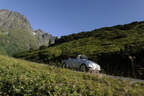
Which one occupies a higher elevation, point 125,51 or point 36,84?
point 125,51

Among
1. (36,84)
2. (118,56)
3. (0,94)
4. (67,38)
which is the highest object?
(67,38)

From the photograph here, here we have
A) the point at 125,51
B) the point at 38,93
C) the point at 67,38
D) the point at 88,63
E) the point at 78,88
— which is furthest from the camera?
the point at 67,38

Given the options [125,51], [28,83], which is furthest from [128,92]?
[125,51]

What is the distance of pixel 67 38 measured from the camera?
71.2 metres

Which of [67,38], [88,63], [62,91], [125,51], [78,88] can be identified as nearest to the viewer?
[62,91]

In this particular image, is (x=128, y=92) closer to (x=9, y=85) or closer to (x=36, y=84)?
(x=36, y=84)

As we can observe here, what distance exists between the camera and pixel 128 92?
3500 millimetres

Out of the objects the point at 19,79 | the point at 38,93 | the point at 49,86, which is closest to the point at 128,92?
the point at 49,86

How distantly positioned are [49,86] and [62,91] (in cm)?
41

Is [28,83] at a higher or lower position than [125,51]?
lower

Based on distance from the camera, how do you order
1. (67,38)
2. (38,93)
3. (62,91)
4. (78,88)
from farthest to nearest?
1. (67,38)
2. (78,88)
3. (62,91)
4. (38,93)

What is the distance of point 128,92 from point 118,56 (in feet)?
59.2

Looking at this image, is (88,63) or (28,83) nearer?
(28,83)

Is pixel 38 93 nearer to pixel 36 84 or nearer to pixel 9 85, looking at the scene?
pixel 36 84
